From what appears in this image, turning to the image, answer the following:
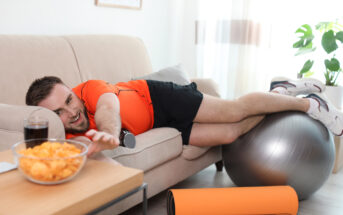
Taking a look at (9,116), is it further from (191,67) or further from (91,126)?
(191,67)

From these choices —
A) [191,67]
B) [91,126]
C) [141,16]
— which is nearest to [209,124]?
[91,126]

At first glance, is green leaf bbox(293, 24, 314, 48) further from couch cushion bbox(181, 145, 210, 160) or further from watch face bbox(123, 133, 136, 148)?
watch face bbox(123, 133, 136, 148)

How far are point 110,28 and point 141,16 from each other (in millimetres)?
503

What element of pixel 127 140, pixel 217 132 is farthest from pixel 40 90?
pixel 217 132

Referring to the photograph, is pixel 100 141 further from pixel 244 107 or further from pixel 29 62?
pixel 244 107

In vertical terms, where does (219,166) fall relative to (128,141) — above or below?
below

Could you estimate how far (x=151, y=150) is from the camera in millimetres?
2039

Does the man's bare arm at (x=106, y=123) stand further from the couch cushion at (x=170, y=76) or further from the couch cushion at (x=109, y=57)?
the couch cushion at (x=170, y=76)

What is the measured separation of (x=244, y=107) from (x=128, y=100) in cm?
70

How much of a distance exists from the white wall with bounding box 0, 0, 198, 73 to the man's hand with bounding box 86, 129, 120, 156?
148cm

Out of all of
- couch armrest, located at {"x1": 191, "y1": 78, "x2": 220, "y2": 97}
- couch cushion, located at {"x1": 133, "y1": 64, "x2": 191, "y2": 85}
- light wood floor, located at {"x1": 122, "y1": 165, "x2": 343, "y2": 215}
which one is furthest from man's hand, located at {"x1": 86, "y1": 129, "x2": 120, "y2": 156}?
couch armrest, located at {"x1": 191, "y1": 78, "x2": 220, "y2": 97}

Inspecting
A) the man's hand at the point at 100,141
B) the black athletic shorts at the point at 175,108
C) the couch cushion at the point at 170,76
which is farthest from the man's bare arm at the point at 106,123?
the couch cushion at the point at 170,76

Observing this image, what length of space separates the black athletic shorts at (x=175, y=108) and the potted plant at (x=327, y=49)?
1649 mm

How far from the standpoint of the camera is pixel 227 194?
6.24 ft
